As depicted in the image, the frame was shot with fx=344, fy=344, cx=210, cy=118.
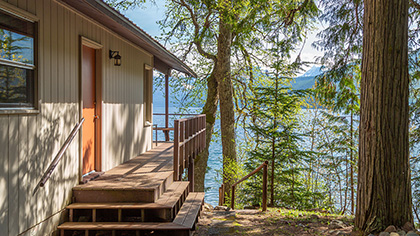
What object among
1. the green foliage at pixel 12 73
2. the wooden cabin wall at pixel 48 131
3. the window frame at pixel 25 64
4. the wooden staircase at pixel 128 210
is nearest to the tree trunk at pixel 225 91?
the wooden cabin wall at pixel 48 131

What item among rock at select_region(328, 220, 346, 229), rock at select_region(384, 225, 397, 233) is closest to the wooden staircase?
rock at select_region(328, 220, 346, 229)

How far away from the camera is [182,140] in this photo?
7.00 m

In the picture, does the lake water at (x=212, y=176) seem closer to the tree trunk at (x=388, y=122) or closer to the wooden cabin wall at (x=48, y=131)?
the wooden cabin wall at (x=48, y=131)

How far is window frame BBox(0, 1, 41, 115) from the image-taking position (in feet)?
11.8

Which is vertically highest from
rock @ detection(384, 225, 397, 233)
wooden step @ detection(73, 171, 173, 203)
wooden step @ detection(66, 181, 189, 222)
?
wooden step @ detection(73, 171, 173, 203)

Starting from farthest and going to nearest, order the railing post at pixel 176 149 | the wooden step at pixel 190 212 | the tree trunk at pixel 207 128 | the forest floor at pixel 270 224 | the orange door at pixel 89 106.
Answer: the tree trunk at pixel 207 128, the railing post at pixel 176 149, the orange door at pixel 89 106, the forest floor at pixel 270 224, the wooden step at pixel 190 212

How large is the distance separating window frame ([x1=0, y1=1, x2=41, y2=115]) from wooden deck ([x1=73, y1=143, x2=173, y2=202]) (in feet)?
4.88

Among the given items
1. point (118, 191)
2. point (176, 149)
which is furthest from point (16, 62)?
point (176, 149)

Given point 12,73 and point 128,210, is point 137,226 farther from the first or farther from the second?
point 12,73

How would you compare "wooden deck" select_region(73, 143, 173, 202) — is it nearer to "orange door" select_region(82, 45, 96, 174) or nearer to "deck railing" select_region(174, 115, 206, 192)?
"deck railing" select_region(174, 115, 206, 192)

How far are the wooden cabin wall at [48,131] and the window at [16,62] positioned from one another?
14 centimetres

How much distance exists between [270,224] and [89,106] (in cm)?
368

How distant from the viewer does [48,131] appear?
14.6 ft

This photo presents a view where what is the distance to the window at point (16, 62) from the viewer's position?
3598 mm
